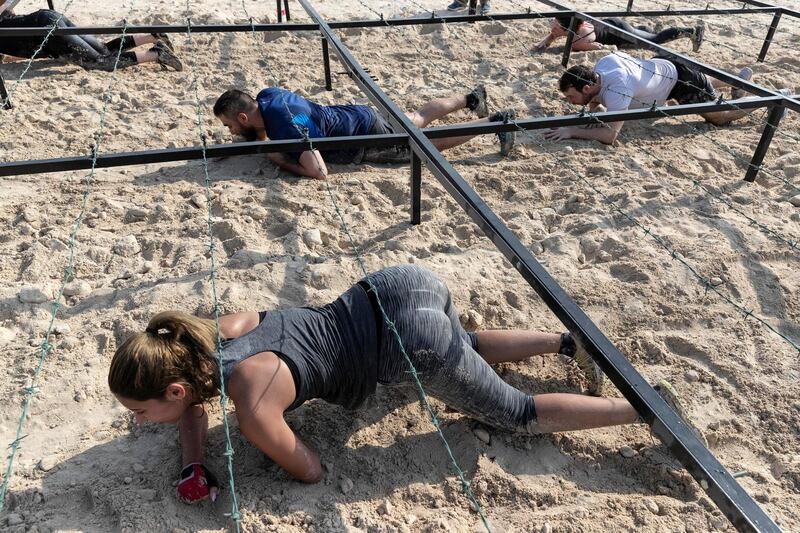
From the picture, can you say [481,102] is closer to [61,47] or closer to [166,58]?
[166,58]

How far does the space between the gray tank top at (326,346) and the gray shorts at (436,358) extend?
6 centimetres

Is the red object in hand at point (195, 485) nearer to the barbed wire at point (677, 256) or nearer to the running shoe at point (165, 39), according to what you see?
the barbed wire at point (677, 256)

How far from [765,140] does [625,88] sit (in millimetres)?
974

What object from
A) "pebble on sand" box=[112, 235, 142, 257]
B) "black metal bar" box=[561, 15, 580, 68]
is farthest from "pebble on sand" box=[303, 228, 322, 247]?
"black metal bar" box=[561, 15, 580, 68]

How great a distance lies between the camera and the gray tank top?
183cm

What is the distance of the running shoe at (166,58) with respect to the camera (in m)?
4.77

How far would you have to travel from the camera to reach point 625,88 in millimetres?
4223

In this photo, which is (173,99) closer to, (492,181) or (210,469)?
(492,181)

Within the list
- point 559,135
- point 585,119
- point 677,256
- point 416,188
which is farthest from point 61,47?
point 677,256

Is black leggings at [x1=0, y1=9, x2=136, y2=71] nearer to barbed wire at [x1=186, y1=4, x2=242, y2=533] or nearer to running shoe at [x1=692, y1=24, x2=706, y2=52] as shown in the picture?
barbed wire at [x1=186, y1=4, x2=242, y2=533]

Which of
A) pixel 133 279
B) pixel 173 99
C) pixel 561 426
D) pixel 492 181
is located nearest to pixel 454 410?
pixel 561 426

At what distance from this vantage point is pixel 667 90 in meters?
4.50

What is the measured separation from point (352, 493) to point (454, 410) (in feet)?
1.65

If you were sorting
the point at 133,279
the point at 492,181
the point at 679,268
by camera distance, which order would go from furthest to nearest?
the point at 492,181 < the point at 679,268 < the point at 133,279
